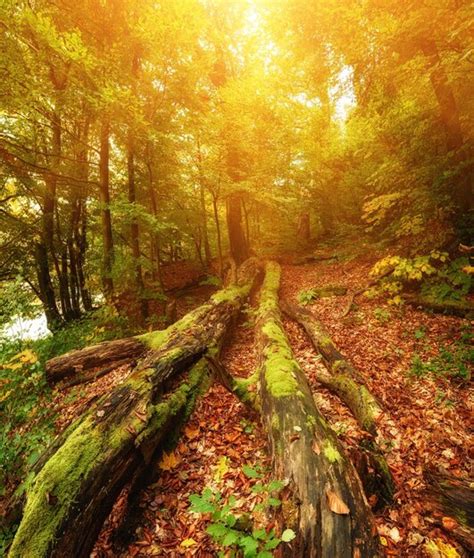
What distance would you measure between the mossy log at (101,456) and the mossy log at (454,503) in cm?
311

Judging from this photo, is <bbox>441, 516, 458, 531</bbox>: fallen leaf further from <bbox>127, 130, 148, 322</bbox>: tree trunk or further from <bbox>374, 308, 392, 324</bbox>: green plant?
<bbox>127, 130, 148, 322</bbox>: tree trunk

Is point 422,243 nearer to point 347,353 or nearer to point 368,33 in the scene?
point 347,353

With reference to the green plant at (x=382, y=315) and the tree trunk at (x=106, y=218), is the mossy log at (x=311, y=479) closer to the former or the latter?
the green plant at (x=382, y=315)

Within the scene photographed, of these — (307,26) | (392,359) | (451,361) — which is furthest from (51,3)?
(451,361)

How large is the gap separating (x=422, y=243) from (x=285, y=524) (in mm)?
7206

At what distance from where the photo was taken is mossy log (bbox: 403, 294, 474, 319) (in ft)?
18.5

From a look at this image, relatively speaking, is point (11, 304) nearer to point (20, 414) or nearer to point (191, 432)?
point (20, 414)

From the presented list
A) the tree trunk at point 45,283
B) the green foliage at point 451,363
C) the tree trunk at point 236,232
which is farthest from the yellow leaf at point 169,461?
the tree trunk at point 236,232

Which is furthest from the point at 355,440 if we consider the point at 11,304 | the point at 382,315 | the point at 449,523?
the point at 11,304

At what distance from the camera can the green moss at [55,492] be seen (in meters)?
2.21

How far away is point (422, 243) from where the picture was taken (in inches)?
274

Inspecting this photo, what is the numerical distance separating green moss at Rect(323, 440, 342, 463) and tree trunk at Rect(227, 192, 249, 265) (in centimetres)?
1136

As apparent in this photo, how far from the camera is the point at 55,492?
2.46 meters

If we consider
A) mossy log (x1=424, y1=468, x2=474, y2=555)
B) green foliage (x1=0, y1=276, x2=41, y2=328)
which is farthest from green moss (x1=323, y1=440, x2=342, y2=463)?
green foliage (x1=0, y1=276, x2=41, y2=328)
